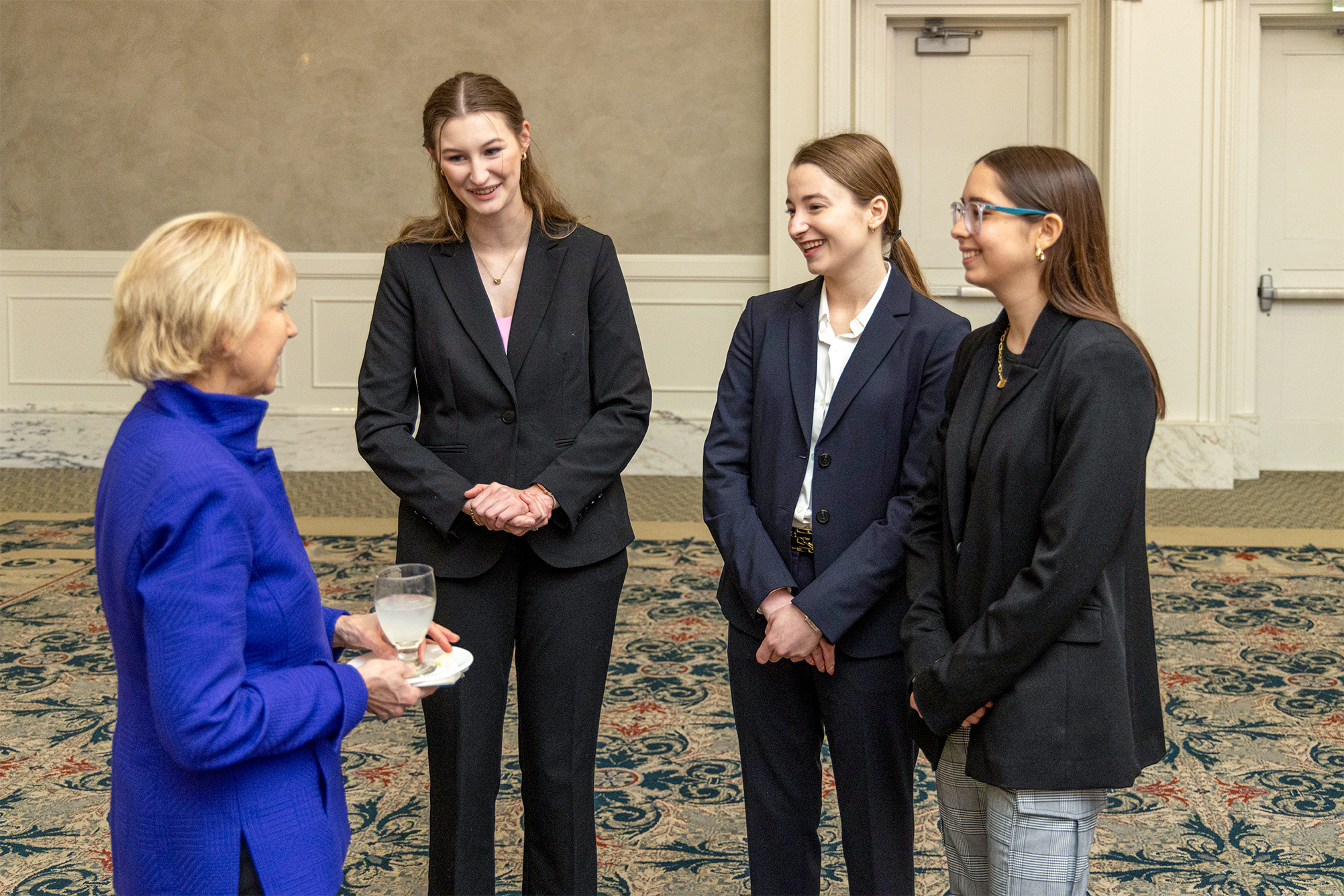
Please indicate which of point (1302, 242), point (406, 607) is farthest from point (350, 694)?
point (1302, 242)

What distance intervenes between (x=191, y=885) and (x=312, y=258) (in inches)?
267

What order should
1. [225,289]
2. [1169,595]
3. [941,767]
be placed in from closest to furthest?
[225,289] < [941,767] < [1169,595]

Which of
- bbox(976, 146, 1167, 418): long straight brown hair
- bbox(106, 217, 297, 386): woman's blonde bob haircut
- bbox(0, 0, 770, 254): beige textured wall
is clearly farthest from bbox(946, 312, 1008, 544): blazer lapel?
bbox(0, 0, 770, 254): beige textured wall

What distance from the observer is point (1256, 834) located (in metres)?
2.87

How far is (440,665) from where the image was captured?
1663 millimetres

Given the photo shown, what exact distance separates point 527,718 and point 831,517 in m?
0.73

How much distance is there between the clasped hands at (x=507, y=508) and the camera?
219cm

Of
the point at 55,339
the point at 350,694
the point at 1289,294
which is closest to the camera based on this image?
the point at 350,694

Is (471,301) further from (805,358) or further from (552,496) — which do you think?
(805,358)

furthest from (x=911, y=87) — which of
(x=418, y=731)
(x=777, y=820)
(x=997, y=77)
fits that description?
(x=777, y=820)

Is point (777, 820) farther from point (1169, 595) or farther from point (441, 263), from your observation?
point (1169, 595)

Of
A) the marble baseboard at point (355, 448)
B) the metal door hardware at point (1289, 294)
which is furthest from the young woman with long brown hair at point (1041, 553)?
the metal door hardware at point (1289, 294)

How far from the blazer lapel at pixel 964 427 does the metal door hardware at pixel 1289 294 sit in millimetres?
6227

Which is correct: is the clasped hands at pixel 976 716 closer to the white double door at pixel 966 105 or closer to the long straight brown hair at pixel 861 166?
the long straight brown hair at pixel 861 166
